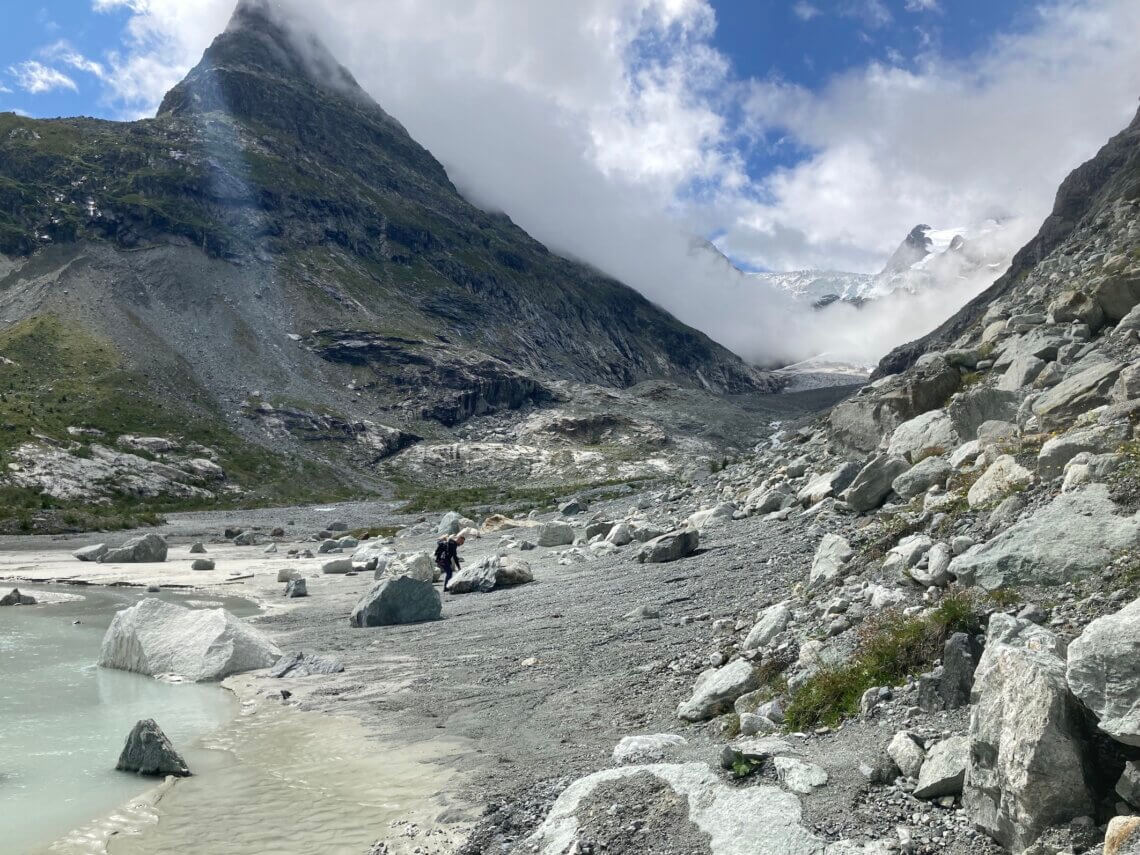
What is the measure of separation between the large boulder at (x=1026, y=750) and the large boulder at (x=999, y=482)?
5.73 meters

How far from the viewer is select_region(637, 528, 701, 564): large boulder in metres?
24.0

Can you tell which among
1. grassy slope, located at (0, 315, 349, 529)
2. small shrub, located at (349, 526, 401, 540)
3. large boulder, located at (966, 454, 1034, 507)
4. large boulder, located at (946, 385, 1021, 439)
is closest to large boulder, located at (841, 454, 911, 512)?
large boulder, located at (946, 385, 1021, 439)

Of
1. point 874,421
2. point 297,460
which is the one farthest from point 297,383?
point 874,421

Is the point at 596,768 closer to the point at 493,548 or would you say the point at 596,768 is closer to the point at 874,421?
the point at 874,421

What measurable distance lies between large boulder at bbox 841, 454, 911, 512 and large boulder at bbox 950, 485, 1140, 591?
8716 millimetres

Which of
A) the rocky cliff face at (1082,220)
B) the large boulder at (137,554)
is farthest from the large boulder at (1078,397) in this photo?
the large boulder at (137,554)

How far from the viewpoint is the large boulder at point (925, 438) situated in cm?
1989

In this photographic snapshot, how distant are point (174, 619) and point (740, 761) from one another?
17.4 metres

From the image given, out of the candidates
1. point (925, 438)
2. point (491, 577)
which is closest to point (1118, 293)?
point (925, 438)

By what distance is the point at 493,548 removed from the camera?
1743 inches

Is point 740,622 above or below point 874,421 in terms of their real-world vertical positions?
below

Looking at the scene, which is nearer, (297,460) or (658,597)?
(658,597)

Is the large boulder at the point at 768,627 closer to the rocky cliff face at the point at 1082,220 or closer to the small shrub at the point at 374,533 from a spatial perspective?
the rocky cliff face at the point at 1082,220

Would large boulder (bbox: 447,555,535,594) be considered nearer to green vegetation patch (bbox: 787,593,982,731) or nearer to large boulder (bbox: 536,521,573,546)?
large boulder (bbox: 536,521,573,546)
